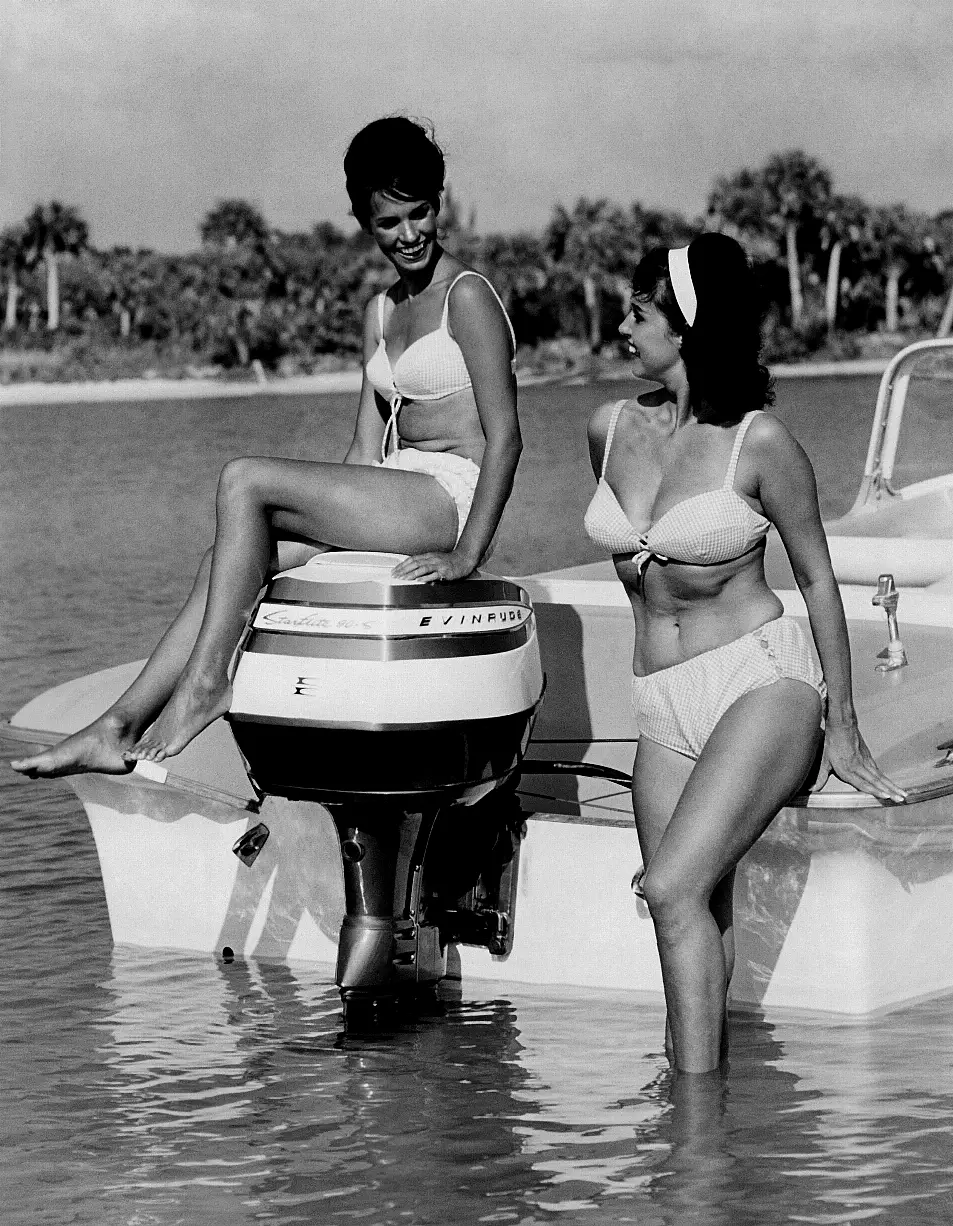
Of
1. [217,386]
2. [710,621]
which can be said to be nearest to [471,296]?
[710,621]

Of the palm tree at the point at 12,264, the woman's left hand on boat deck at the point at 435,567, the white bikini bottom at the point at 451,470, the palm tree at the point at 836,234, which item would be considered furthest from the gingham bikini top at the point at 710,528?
the palm tree at the point at 12,264

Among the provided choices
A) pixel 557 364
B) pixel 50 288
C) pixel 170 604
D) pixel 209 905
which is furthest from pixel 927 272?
pixel 209 905

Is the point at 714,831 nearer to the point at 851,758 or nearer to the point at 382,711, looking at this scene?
the point at 851,758

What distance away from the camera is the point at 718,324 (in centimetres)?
351

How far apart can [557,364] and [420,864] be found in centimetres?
7021

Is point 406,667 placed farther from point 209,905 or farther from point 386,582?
point 209,905

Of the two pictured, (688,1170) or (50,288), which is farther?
(50,288)

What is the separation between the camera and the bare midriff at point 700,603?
3.55m

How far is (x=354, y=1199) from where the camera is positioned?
3535 millimetres

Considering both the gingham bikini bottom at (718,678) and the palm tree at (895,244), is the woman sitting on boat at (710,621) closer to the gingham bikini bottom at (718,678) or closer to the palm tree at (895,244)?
the gingham bikini bottom at (718,678)

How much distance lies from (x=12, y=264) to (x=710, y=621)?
259 feet

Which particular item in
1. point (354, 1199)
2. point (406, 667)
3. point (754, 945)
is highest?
point (406, 667)

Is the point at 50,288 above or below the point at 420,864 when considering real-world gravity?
above

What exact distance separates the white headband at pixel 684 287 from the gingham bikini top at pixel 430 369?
0.61 m
